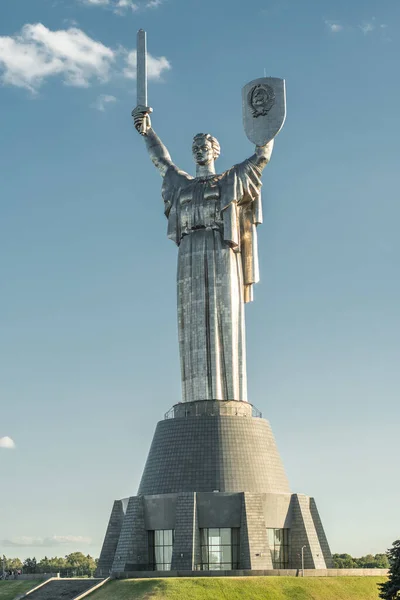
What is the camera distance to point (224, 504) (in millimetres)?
34594

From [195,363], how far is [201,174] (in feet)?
30.0

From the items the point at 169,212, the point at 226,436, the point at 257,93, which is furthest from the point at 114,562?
the point at 257,93

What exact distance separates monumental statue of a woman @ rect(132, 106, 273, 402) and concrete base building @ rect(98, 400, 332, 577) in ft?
4.90

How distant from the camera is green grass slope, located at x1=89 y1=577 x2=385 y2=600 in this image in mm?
30203

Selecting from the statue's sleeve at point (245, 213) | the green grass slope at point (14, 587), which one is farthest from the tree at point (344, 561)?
the green grass slope at point (14, 587)

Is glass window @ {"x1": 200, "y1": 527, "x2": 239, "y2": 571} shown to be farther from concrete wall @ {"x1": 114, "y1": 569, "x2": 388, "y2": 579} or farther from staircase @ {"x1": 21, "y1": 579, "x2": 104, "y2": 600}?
staircase @ {"x1": 21, "y1": 579, "x2": 104, "y2": 600}

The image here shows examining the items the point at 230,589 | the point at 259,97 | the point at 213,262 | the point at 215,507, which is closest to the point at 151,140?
the point at 259,97

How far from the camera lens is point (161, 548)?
1407 inches

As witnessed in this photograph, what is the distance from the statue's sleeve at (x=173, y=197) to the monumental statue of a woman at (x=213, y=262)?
0.05 meters

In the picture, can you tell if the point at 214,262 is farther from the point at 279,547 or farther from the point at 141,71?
the point at 279,547

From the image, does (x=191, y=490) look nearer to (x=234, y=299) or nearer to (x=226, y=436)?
(x=226, y=436)

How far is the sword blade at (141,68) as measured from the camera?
42.7m

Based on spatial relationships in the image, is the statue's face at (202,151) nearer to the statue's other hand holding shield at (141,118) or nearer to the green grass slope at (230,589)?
the statue's other hand holding shield at (141,118)

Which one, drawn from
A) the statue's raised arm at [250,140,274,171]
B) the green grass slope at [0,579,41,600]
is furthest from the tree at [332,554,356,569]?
the statue's raised arm at [250,140,274,171]
